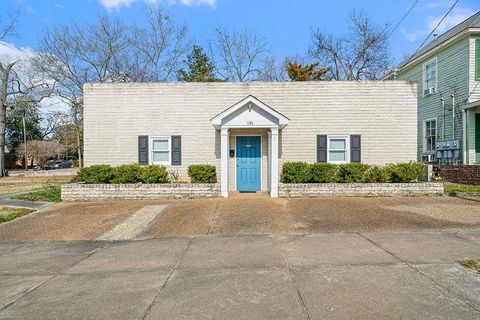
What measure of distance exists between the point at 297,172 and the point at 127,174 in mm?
6525

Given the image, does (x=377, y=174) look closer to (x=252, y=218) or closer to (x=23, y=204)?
(x=252, y=218)

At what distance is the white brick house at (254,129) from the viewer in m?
12.7

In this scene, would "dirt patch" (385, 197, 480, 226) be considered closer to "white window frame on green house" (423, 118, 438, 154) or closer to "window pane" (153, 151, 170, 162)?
"white window frame on green house" (423, 118, 438, 154)

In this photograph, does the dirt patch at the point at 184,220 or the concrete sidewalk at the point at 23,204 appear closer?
the dirt patch at the point at 184,220

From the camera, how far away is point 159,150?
512 inches

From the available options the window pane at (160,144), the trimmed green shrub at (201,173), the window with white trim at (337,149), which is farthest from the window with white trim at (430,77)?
the window pane at (160,144)

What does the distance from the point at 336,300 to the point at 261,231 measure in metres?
3.52

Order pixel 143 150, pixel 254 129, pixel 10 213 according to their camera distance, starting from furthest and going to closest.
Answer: pixel 143 150 < pixel 254 129 < pixel 10 213

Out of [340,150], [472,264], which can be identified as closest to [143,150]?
[340,150]

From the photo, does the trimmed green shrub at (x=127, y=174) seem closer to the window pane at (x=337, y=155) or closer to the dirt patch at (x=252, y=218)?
the dirt patch at (x=252, y=218)

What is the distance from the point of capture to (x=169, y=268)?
4.89 m

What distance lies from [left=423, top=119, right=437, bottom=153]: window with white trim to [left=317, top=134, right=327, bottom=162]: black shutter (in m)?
9.03

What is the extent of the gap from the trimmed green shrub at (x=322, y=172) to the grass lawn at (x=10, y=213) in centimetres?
978

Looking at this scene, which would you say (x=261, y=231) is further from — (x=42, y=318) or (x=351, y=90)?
(x=351, y=90)
